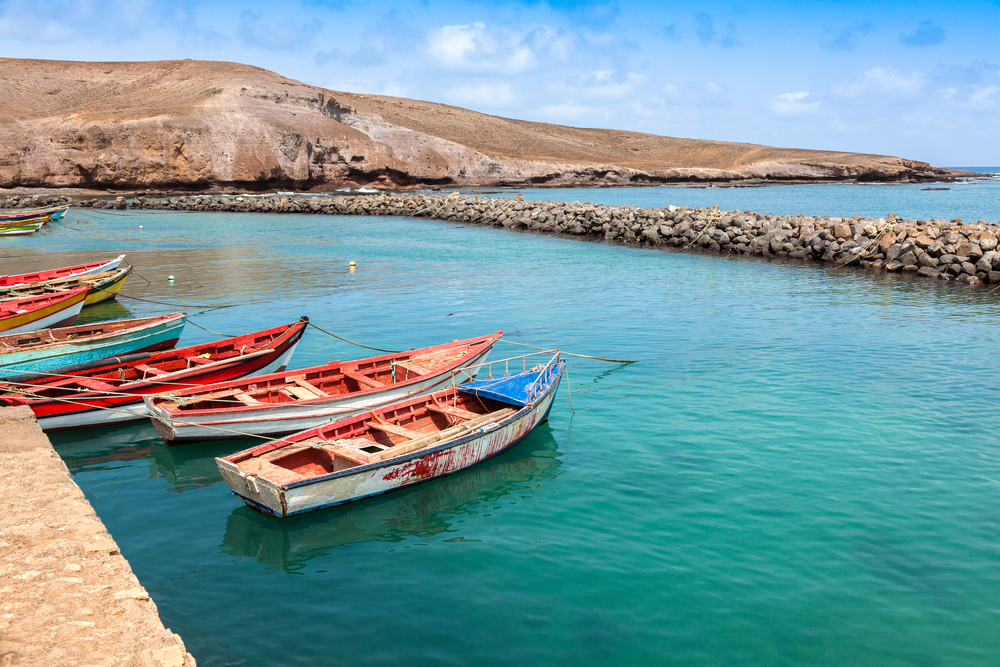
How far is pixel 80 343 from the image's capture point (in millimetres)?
13906

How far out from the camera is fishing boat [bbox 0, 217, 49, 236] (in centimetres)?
4512

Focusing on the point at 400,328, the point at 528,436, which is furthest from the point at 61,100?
the point at 528,436

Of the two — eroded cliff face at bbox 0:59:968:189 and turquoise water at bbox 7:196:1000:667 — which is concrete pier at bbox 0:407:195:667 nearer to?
turquoise water at bbox 7:196:1000:667

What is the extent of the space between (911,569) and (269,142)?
100426 millimetres

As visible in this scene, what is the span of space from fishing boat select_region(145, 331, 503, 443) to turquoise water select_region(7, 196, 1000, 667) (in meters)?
0.63

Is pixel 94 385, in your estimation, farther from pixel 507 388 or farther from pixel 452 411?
pixel 507 388

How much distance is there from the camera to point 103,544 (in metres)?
6.67

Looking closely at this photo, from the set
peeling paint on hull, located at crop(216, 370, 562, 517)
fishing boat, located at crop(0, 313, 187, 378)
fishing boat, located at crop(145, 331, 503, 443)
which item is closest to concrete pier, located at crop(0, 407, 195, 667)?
peeling paint on hull, located at crop(216, 370, 562, 517)

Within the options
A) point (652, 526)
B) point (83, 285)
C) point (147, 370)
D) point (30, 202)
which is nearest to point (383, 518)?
point (652, 526)

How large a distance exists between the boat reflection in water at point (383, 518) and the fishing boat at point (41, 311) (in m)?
11.3

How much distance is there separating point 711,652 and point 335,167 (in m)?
104

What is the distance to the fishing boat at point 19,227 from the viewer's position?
45.1m

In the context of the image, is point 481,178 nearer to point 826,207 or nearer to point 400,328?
→ point 826,207

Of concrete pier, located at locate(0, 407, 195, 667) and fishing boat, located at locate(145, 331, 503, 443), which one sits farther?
fishing boat, located at locate(145, 331, 503, 443)
